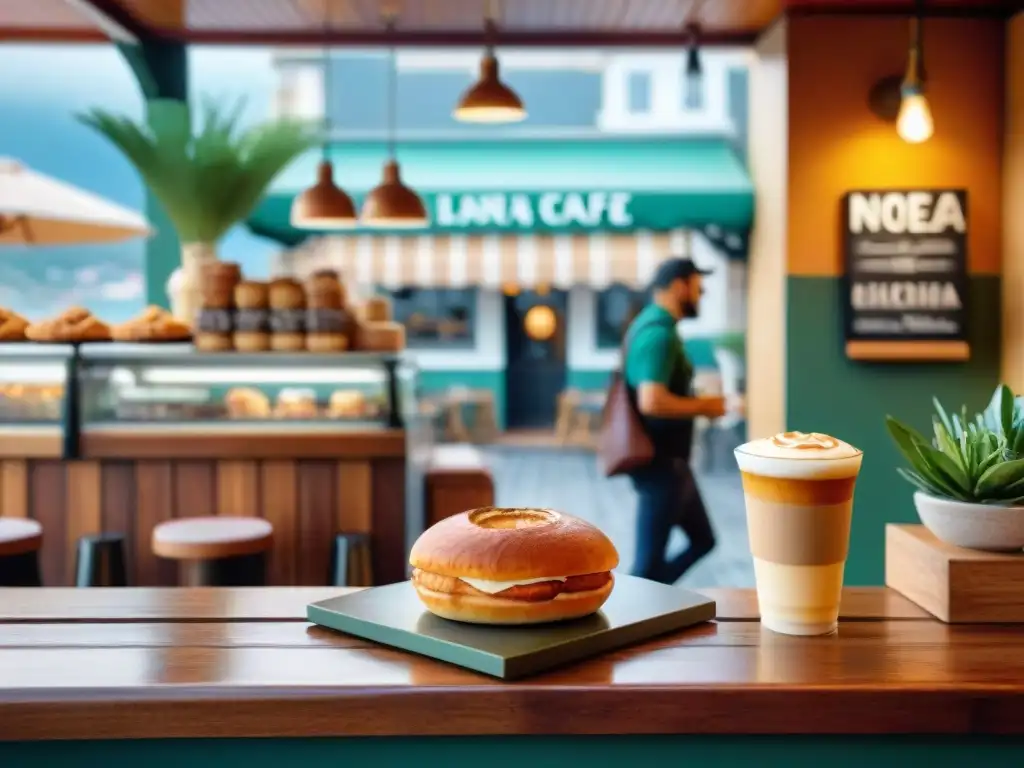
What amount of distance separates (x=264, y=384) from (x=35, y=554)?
101 centimetres

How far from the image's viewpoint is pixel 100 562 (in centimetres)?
333

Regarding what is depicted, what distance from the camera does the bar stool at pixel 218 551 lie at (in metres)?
3.22

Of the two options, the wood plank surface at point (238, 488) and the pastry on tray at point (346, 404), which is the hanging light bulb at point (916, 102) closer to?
the pastry on tray at point (346, 404)

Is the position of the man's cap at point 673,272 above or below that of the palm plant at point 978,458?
above

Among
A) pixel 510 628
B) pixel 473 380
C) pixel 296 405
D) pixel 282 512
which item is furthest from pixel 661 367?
pixel 473 380

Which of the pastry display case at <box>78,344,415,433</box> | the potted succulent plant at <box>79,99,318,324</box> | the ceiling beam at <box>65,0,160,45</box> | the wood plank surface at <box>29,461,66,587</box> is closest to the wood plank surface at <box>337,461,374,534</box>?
the pastry display case at <box>78,344,415,433</box>

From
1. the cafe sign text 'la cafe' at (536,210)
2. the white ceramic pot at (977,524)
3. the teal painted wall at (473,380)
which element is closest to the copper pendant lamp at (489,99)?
the cafe sign text 'la cafe' at (536,210)

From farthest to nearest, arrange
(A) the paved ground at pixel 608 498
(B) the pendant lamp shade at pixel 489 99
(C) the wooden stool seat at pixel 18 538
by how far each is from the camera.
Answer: (A) the paved ground at pixel 608 498
(B) the pendant lamp shade at pixel 489 99
(C) the wooden stool seat at pixel 18 538

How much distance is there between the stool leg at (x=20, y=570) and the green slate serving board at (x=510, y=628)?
2047 millimetres

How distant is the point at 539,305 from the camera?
1458 centimetres

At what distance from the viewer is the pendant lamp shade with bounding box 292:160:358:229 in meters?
4.79

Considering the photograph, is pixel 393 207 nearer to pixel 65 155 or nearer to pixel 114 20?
pixel 114 20

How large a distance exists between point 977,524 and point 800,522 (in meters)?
0.30

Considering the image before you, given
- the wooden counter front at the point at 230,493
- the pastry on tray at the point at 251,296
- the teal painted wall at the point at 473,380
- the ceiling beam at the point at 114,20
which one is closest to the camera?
the wooden counter front at the point at 230,493
